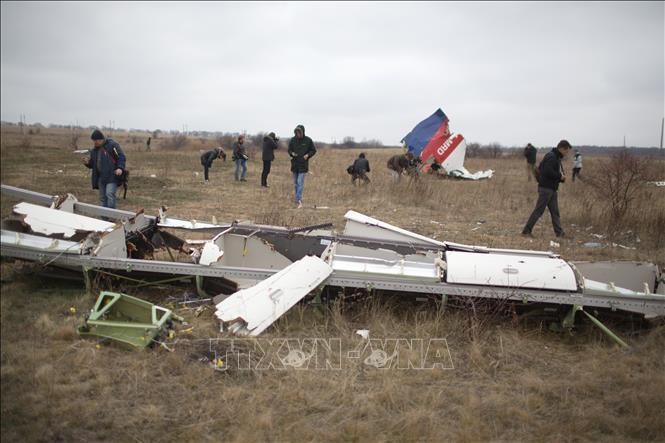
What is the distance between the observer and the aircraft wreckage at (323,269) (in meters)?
4.36

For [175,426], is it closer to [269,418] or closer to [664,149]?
[269,418]

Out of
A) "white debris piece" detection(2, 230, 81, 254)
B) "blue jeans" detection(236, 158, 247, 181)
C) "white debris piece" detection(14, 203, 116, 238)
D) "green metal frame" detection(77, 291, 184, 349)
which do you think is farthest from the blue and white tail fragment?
"green metal frame" detection(77, 291, 184, 349)

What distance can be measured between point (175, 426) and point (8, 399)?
109cm

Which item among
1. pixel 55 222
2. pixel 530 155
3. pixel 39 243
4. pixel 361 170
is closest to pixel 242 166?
pixel 361 170

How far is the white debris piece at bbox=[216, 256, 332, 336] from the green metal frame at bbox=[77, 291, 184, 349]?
0.53 m

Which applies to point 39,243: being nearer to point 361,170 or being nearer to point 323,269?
point 323,269

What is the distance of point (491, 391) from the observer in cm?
372

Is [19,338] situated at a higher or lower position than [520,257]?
lower

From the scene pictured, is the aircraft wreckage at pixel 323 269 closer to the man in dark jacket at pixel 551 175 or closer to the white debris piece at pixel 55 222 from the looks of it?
the white debris piece at pixel 55 222

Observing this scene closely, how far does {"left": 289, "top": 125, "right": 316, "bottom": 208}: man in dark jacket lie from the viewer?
1070cm

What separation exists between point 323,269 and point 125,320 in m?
1.86

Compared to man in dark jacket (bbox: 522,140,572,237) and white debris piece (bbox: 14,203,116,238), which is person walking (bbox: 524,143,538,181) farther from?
white debris piece (bbox: 14,203,116,238)

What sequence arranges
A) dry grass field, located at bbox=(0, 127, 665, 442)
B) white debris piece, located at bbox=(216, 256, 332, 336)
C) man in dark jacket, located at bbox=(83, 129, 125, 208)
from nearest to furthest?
dry grass field, located at bbox=(0, 127, 665, 442), white debris piece, located at bbox=(216, 256, 332, 336), man in dark jacket, located at bbox=(83, 129, 125, 208)

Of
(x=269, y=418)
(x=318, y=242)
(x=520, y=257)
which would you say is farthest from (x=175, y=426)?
(x=520, y=257)
